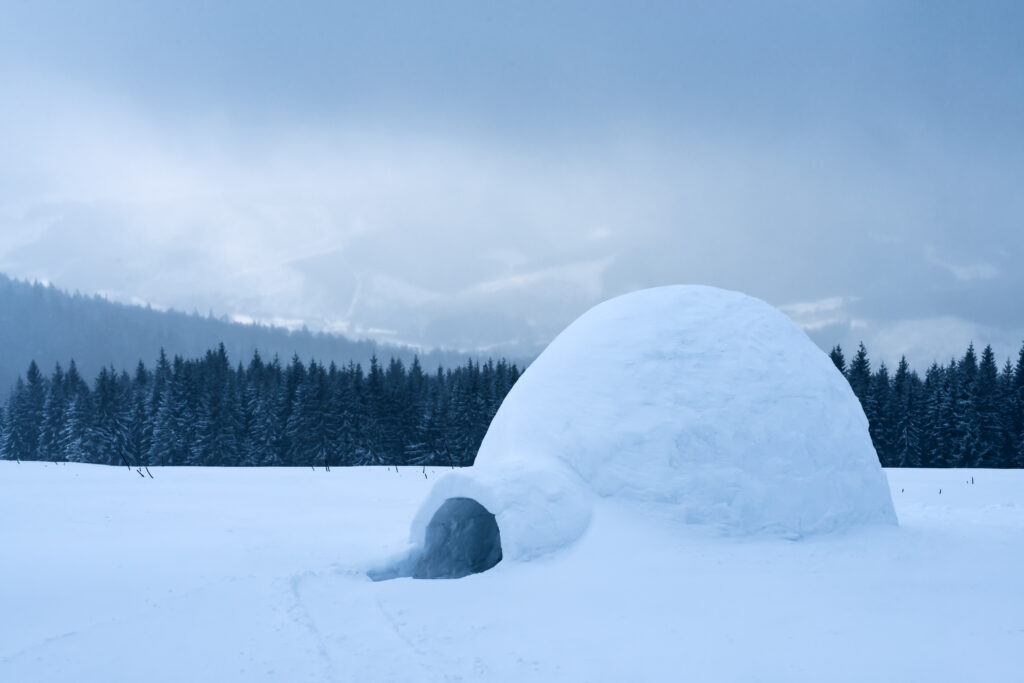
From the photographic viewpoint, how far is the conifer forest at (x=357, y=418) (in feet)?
129

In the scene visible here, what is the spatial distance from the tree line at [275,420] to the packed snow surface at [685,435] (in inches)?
1308

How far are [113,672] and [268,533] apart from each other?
A: 17.3ft

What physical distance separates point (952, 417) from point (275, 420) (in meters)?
41.8

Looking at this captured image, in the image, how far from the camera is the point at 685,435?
389 inches

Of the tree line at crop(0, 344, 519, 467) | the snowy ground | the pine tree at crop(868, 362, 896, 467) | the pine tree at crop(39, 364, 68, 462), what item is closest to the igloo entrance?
the snowy ground

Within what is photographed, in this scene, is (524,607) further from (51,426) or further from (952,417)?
(51,426)

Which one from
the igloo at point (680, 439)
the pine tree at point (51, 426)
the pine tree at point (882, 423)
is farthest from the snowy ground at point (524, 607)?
the pine tree at point (51, 426)

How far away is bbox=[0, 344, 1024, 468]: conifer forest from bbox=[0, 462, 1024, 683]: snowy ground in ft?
108

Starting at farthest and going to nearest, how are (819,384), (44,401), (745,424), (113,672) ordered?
(44,401)
(819,384)
(745,424)
(113,672)

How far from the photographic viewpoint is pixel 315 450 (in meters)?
44.8

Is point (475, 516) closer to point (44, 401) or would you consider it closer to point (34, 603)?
point (34, 603)

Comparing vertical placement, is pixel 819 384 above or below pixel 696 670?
above

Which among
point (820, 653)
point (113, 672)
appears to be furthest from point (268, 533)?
point (820, 653)

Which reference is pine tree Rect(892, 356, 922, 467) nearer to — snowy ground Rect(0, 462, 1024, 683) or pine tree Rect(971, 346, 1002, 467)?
pine tree Rect(971, 346, 1002, 467)
